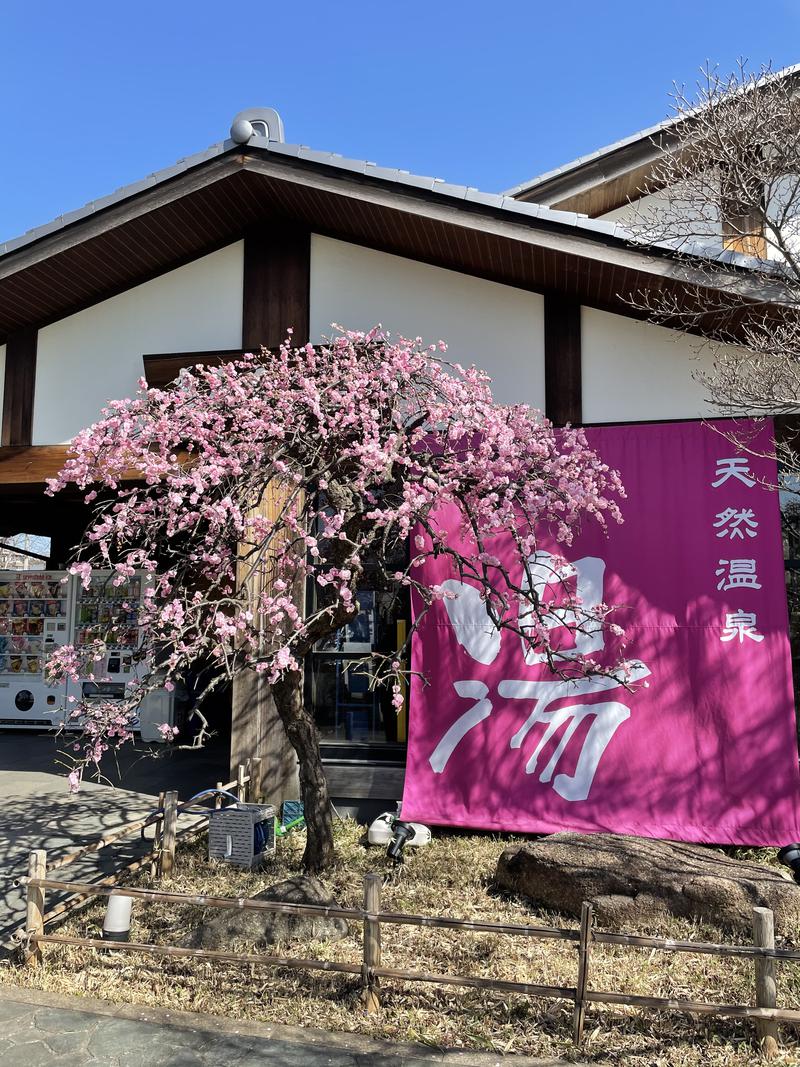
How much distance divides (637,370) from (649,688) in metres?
3.30

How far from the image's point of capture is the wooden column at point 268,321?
8461mm

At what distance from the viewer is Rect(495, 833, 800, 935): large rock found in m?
5.51

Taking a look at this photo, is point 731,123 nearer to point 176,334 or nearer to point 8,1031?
point 176,334

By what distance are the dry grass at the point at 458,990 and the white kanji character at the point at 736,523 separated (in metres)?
3.62

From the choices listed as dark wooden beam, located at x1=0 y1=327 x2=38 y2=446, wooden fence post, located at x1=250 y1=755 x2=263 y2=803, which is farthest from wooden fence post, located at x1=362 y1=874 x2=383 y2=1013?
dark wooden beam, located at x1=0 y1=327 x2=38 y2=446

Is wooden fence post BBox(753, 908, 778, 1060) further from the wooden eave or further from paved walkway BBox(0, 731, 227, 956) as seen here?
the wooden eave

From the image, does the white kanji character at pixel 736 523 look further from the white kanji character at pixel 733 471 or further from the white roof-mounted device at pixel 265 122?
the white roof-mounted device at pixel 265 122

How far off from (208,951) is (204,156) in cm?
751

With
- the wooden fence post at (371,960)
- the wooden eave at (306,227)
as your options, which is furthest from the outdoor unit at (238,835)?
the wooden eave at (306,227)

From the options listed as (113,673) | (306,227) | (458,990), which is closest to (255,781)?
(458,990)

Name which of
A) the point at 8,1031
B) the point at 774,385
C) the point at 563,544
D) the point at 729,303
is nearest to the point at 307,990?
the point at 8,1031

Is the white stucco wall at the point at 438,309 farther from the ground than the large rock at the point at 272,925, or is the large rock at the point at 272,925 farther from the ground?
the white stucco wall at the point at 438,309

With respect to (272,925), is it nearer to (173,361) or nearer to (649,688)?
(649,688)

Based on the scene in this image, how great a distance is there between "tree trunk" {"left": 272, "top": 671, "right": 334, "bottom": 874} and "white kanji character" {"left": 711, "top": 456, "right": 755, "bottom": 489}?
14.7ft
